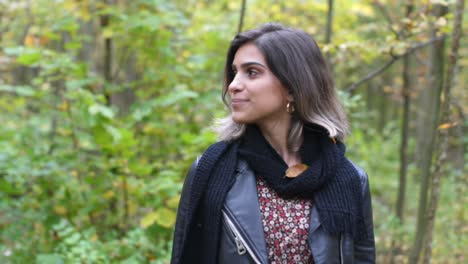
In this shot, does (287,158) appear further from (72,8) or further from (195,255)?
(72,8)

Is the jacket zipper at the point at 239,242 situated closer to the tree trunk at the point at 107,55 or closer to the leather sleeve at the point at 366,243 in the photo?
the leather sleeve at the point at 366,243

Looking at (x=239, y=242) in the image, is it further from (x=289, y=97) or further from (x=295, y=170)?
(x=289, y=97)

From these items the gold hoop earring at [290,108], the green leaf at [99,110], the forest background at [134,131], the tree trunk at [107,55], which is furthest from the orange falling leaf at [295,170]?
the tree trunk at [107,55]

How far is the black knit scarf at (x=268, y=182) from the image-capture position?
2.33m

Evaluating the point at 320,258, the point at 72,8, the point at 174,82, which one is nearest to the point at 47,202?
the point at 174,82

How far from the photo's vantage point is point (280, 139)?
2.57 metres

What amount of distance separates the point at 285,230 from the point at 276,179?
9.6 inches

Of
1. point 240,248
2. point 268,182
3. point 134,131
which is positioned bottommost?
point 134,131

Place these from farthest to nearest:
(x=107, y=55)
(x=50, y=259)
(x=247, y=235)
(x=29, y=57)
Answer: (x=107, y=55), (x=29, y=57), (x=50, y=259), (x=247, y=235)

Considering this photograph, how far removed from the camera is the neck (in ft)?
8.40

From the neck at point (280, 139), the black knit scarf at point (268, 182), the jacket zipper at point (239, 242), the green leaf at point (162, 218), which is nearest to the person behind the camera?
the jacket zipper at point (239, 242)

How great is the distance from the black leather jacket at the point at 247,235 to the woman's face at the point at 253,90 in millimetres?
257

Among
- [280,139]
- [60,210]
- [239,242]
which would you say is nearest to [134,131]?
[60,210]

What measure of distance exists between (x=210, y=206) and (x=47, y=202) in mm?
3603
